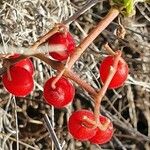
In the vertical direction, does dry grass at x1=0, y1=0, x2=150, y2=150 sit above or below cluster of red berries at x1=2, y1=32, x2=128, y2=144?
below

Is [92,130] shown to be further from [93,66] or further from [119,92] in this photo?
[119,92]

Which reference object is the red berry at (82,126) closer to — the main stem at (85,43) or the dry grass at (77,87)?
the main stem at (85,43)

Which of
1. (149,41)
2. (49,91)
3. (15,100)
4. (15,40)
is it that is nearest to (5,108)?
(15,100)

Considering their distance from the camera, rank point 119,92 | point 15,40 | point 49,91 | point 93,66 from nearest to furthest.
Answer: point 49,91
point 15,40
point 93,66
point 119,92

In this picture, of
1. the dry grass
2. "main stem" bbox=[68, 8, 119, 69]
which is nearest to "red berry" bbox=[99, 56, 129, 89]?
"main stem" bbox=[68, 8, 119, 69]

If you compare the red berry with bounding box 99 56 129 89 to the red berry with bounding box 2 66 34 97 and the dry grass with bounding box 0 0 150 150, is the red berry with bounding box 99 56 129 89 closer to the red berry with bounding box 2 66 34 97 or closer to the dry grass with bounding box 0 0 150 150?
the red berry with bounding box 2 66 34 97

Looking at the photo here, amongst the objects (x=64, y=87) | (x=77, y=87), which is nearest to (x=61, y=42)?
(x=64, y=87)

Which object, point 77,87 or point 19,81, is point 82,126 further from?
point 77,87

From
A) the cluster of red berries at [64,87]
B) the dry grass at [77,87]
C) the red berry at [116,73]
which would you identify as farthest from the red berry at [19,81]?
the dry grass at [77,87]
